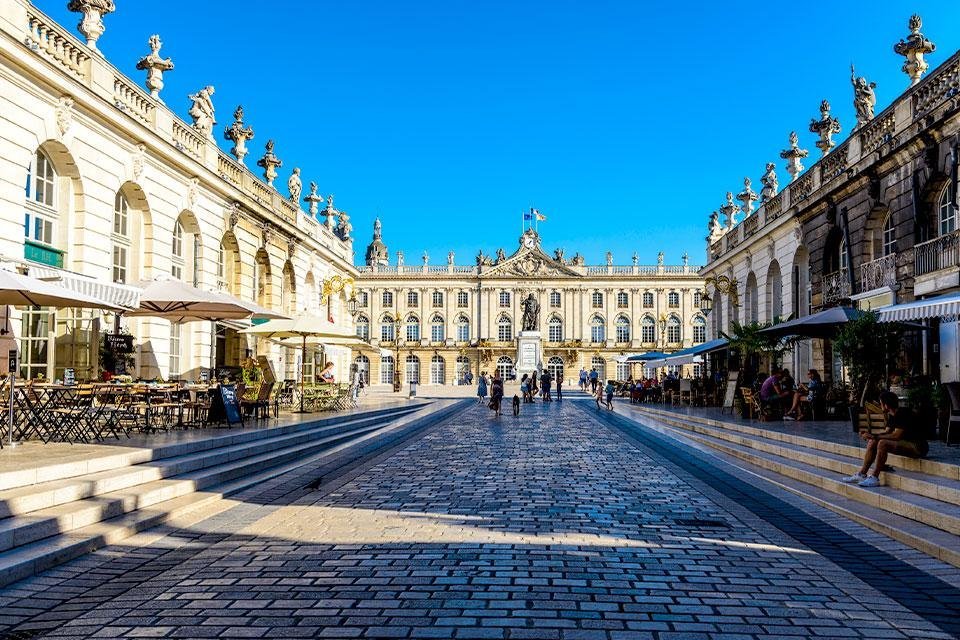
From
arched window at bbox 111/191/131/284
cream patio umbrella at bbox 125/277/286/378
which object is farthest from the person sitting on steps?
arched window at bbox 111/191/131/284

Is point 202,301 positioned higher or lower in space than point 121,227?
lower

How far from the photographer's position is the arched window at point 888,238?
60.1 feet

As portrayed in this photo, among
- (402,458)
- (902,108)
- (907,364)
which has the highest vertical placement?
(902,108)

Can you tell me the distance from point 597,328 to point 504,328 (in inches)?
403

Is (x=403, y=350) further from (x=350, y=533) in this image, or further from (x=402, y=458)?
(x=350, y=533)

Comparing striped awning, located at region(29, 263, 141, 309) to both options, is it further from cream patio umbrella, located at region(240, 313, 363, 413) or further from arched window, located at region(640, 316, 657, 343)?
arched window, located at region(640, 316, 657, 343)

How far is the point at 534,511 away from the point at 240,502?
2.99 meters

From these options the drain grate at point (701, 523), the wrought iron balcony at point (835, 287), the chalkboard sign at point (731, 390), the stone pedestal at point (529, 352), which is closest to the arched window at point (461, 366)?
the stone pedestal at point (529, 352)

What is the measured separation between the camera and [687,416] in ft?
59.9

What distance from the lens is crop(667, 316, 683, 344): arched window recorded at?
3238 inches

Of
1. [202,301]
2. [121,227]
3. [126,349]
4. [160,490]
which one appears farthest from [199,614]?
[121,227]

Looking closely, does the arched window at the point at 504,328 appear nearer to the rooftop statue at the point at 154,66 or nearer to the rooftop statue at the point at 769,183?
the rooftop statue at the point at 769,183

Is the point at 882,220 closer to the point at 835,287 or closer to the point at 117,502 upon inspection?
the point at 835,287

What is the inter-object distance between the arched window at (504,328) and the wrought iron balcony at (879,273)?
64.8 metres
